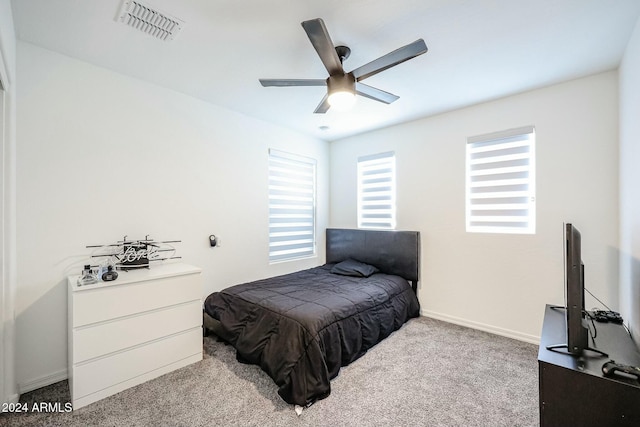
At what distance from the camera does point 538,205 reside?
2.73m

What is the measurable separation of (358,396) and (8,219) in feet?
8.64

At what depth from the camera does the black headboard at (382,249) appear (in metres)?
3.52

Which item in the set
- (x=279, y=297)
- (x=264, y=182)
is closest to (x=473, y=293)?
(x=279, y=297)

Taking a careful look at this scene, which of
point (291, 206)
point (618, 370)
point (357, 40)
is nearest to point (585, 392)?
point (618, 370)

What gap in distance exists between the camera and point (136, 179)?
2574 millimetres

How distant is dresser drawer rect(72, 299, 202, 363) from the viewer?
1879mm

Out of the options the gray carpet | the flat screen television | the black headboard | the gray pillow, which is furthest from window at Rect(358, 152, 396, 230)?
the flat screen television

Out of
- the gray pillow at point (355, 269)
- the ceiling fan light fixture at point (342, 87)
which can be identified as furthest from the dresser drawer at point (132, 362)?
the ceiling fan light fixture at point (342, 87)

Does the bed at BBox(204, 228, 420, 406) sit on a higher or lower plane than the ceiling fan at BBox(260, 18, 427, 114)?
lower

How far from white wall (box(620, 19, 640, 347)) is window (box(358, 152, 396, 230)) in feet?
7.03

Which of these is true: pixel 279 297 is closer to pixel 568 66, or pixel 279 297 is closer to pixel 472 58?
pixel 472 58

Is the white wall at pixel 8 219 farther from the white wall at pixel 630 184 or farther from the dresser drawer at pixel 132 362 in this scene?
the white wall at pixel 630 184

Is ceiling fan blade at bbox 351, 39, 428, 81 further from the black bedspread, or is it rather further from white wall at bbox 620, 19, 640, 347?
the black bedspread

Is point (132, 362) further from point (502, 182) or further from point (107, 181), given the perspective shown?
point (502, 182)
